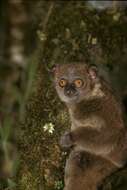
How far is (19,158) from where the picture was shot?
7.80m

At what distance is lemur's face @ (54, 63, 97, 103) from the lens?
25.7 ft

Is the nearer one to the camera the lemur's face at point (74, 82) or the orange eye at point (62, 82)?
the lemur's face at point (74, 82)

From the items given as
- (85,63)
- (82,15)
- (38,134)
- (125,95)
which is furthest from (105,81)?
(125,95)

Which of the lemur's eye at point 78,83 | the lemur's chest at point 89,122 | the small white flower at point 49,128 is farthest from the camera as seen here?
the lemur's eye at point 78,83

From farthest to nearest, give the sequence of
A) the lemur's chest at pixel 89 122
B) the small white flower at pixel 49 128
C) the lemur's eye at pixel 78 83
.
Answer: the lemur's eye at pixel 78 83 < the small white flower at pixel 49 128 < the lemur's chest at pixel 89 122

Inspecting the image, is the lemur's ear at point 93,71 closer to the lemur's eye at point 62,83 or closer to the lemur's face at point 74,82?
the lemur's face at point 74,82

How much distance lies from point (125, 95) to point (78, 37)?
1.95m

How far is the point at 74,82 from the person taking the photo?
7.94m

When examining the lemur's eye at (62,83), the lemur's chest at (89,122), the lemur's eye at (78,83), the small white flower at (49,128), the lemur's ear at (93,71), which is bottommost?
the small white flower at (49,128)

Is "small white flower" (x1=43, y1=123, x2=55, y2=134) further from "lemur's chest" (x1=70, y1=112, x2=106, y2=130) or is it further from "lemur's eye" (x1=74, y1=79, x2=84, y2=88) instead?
"lemur's eye" (x1=74, y1=79, x2=84, y2=88)

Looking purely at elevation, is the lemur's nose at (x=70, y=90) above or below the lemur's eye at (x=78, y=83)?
below

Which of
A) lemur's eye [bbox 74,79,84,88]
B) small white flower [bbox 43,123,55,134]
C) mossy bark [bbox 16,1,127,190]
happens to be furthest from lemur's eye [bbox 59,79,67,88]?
small white flower [bbox 43,123,55,134]

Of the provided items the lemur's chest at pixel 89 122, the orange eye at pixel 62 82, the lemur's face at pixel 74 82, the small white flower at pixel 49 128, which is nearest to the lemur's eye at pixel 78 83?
the lemur's face at pixel 74 82

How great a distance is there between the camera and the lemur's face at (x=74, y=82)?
7.84 metres
